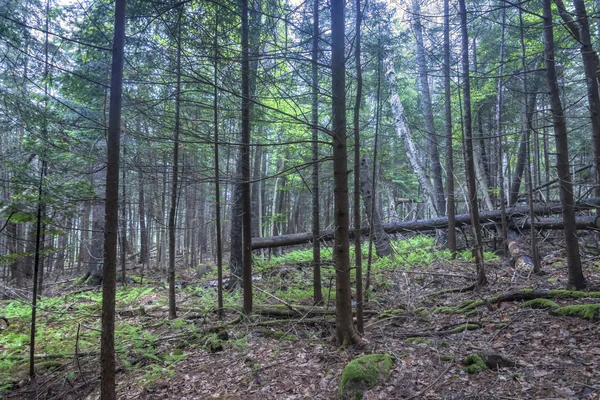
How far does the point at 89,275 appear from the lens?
13.1 m

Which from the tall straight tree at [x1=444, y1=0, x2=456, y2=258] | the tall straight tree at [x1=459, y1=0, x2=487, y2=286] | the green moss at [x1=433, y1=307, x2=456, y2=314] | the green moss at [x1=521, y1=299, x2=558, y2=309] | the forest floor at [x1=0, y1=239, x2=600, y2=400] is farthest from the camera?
the tall straight tree at [x1=444, y1=0, x2=456, y2=258]

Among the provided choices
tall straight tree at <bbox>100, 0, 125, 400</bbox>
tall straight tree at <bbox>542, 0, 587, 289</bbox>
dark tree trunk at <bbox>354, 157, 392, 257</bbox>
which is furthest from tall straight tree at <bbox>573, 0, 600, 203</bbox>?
tall straight tree at <bbox>100, 0, 125, 400</bbox>

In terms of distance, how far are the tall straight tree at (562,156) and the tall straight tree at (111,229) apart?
20.7 feet

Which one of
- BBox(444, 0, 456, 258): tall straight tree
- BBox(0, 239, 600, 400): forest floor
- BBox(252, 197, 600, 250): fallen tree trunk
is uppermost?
BBox(444, 0, 456, 258): tall straight tree

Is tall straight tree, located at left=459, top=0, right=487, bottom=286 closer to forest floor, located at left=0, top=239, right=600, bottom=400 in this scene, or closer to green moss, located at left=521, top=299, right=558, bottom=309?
forest floor, located at left=0, top=239, right=600, bottom=400

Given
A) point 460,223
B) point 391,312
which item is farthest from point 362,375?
point 460,223

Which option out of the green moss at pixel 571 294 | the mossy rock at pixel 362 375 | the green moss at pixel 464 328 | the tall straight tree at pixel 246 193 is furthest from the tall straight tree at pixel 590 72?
the tall straight tree at pixel 246 193

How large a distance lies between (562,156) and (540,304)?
8.19 feet

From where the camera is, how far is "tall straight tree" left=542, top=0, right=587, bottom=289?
5402 mm

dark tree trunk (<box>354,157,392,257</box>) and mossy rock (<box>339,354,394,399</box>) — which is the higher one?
dark tree trunk (<box>354,157,392,257</box>)

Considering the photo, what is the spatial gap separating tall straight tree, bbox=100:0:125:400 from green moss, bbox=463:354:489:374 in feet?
13.4

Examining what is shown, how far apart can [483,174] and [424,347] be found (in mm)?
11611

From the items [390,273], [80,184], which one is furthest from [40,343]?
[390,273]

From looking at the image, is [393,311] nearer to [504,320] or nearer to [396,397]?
[504,320]
